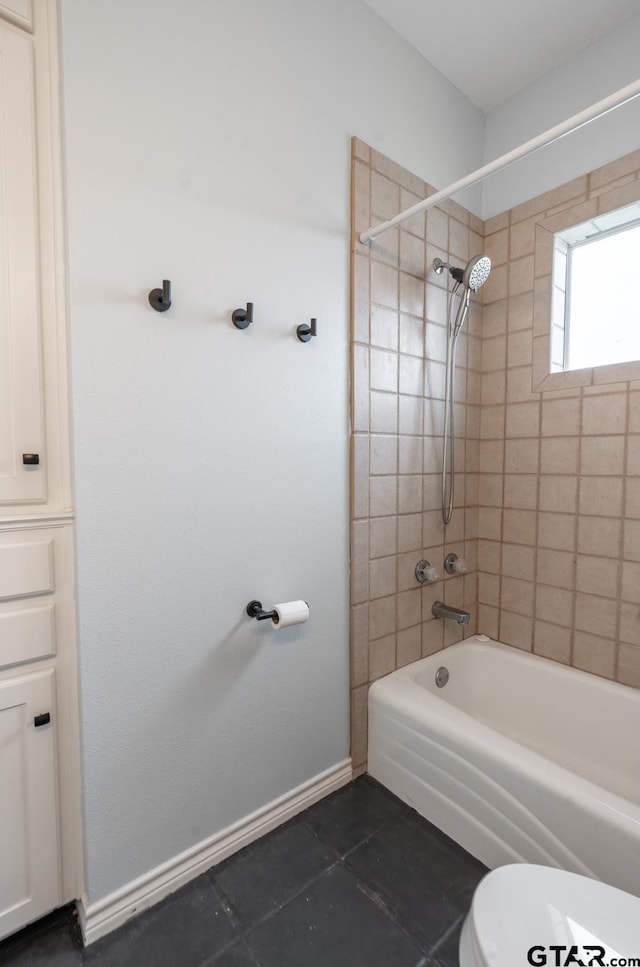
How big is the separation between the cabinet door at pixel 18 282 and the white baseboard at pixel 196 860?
3.35 feet

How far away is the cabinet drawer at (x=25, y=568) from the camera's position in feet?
2.93

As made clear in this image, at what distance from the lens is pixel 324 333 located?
4.48 ft

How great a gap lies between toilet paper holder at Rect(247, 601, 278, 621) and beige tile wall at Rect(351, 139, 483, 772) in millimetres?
382

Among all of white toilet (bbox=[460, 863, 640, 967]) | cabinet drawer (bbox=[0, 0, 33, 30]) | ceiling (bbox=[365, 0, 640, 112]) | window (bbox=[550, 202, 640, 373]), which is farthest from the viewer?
window (bbox=[550, 202, 640, 373])

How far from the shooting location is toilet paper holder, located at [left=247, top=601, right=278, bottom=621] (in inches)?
47.0

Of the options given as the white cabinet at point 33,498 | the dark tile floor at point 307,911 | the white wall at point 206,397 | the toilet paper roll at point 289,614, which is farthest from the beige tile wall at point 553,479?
the white cabinet at point 33,498

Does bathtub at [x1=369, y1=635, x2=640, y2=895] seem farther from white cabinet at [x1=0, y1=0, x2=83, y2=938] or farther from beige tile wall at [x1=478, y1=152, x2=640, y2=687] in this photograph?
white cabinet at [x1=0, y1=0, x2=83, y2=938]

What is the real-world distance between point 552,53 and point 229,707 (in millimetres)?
2628

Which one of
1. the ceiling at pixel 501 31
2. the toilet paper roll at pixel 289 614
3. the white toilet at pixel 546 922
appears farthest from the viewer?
the ceiling at pixel 501 31

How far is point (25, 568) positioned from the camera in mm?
916

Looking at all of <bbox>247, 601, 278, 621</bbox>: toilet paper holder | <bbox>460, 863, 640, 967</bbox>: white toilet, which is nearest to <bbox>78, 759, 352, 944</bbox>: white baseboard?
<bbox>247, 601, 278, 621</bbox>: toilet paper holder

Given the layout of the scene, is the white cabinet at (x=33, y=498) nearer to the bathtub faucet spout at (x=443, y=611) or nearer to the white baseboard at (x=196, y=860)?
the white baseboard at (x=196, y=860)

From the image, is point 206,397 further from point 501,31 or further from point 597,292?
point 501,31

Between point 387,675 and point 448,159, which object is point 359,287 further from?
point 387,675
